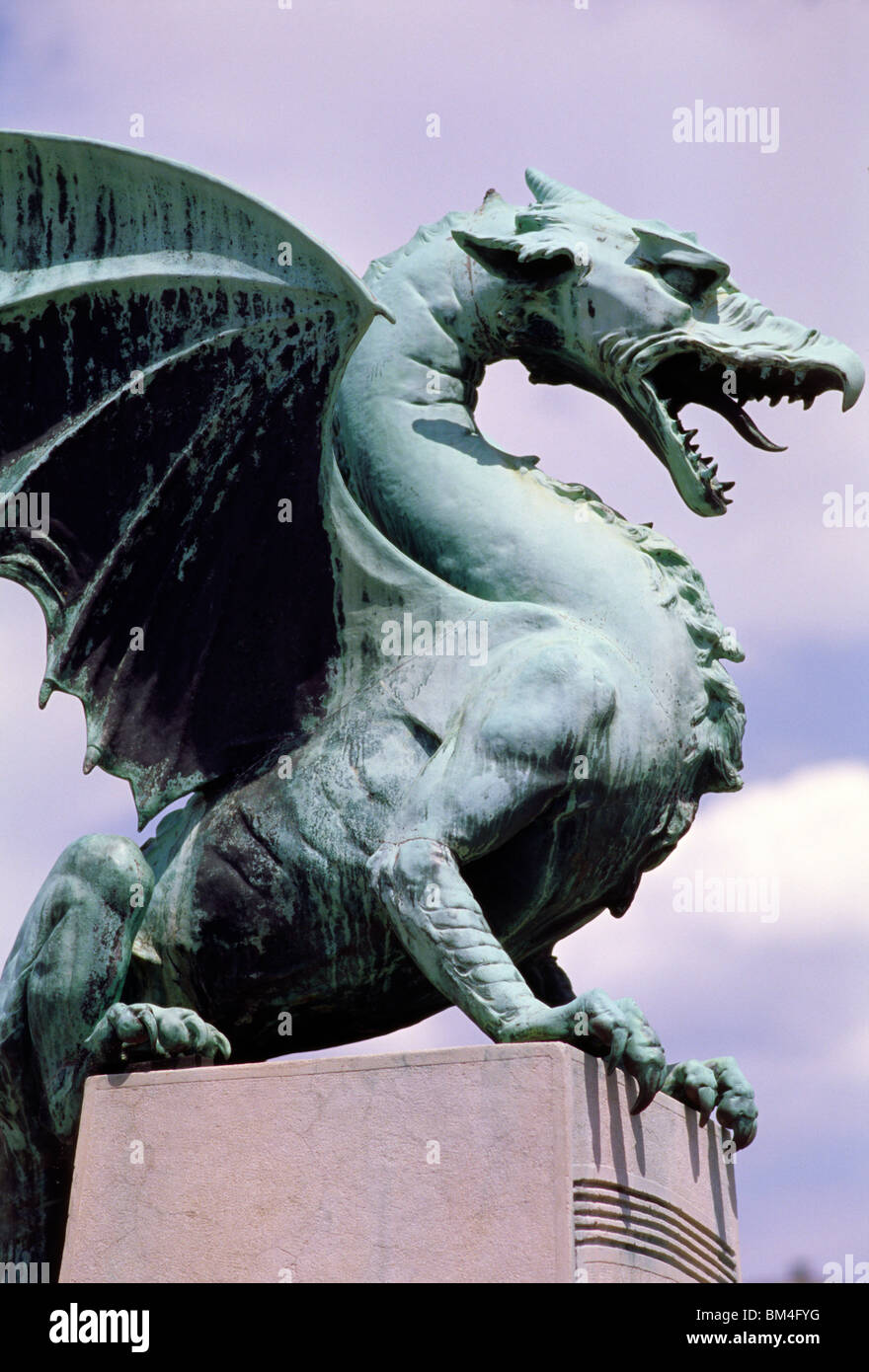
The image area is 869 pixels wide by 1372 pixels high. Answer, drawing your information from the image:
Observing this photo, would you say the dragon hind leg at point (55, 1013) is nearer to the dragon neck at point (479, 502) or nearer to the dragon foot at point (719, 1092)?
the dragon neck at point (479, 502)

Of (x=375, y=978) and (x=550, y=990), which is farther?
(x=550, y=990)

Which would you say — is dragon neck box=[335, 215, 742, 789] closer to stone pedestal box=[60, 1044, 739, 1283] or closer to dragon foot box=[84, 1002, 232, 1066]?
stone pedestal box=[60, 1044, 739, 1283]

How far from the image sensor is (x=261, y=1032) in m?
6.58

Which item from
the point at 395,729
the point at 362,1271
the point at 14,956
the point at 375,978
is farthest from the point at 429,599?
the point at 362,1271

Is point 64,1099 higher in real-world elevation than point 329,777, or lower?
lower

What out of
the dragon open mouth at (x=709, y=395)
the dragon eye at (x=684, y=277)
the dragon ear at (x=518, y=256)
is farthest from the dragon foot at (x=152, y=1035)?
the dragon eye at (x=684, y=277)

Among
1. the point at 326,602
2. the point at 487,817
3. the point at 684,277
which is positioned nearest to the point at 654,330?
the point at 684,277

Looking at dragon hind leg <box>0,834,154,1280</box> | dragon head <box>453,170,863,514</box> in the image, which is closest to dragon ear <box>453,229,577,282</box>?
dragon head <box>453,170,863,514</box>

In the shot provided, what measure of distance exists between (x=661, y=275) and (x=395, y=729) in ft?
5.94

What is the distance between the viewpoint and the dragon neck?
6703 mm

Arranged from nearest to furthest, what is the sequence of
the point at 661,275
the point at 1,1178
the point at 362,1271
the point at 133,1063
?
→ the point at 362,1271 → the point at 133,1063 → the point at 1,1178 → the point at 661,275

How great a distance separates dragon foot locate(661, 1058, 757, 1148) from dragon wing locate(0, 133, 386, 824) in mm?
1662

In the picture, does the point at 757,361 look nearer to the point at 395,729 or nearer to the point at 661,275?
the point at 661,275

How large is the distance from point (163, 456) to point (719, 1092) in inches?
107
